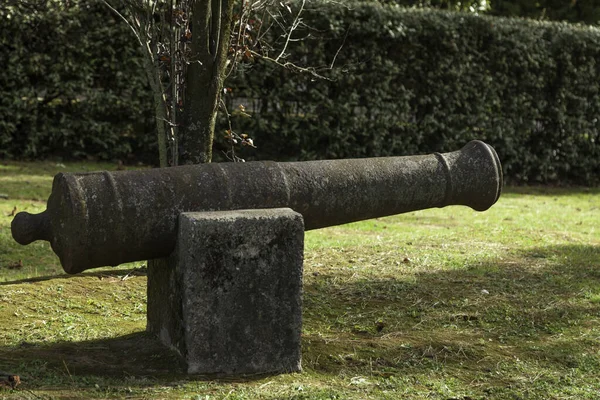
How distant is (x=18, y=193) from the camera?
11.2 m

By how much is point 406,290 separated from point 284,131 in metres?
7.09

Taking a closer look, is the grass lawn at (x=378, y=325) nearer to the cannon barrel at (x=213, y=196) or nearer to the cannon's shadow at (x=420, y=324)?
the cannon's shadow at (x=420, y=324)

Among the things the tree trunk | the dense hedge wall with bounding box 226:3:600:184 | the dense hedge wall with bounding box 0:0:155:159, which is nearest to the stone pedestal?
the tree trunk

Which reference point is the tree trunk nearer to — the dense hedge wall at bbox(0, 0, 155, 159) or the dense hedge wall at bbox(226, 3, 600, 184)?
the dense hedge wall at bbox(0, 0, 155, 159)

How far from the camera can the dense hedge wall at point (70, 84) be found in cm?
1300

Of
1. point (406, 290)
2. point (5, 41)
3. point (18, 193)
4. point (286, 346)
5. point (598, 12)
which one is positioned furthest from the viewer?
point (598, 12)

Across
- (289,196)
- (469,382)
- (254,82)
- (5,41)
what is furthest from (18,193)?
(469,382)

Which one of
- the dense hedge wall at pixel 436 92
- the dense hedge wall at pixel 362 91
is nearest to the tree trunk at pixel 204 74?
the dense hedge wall at pixel 362 91

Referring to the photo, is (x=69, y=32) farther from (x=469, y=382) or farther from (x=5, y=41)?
(x=469, y=382)

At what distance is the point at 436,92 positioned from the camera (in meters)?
14.8

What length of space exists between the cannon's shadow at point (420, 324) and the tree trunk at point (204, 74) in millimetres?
1479

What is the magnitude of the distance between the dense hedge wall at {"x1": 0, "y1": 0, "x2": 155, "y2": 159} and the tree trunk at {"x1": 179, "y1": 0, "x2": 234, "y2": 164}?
6459 mm

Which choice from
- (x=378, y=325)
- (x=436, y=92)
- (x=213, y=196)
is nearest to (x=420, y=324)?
(x=378, y=325)

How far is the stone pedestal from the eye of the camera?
4.97 m
